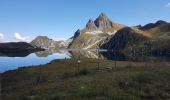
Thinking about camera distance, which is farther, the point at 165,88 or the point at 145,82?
the point at 145,82

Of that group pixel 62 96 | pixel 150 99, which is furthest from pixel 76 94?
pixel 150 99

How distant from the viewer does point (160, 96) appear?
26766 millimetres

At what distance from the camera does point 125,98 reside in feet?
82.1

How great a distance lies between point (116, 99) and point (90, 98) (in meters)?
2.14

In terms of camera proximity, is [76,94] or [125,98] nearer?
[125,98]

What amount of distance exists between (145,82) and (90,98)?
856 centimetres

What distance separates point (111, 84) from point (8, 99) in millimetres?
10235

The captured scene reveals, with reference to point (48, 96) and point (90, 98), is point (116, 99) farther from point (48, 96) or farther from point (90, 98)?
point (48, 96)

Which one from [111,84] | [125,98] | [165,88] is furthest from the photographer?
[111,84]

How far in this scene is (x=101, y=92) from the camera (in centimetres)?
2725

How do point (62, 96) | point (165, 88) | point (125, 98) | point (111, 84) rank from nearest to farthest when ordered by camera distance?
point (125, 98) → point (62, 96) → point (165, 88) → point (111, 84)

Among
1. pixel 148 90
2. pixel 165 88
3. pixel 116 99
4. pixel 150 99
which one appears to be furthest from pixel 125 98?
pixel 165 88

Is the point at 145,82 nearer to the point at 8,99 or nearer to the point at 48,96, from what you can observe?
the point at 48,96

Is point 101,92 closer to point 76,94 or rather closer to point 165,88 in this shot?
point 76,94
